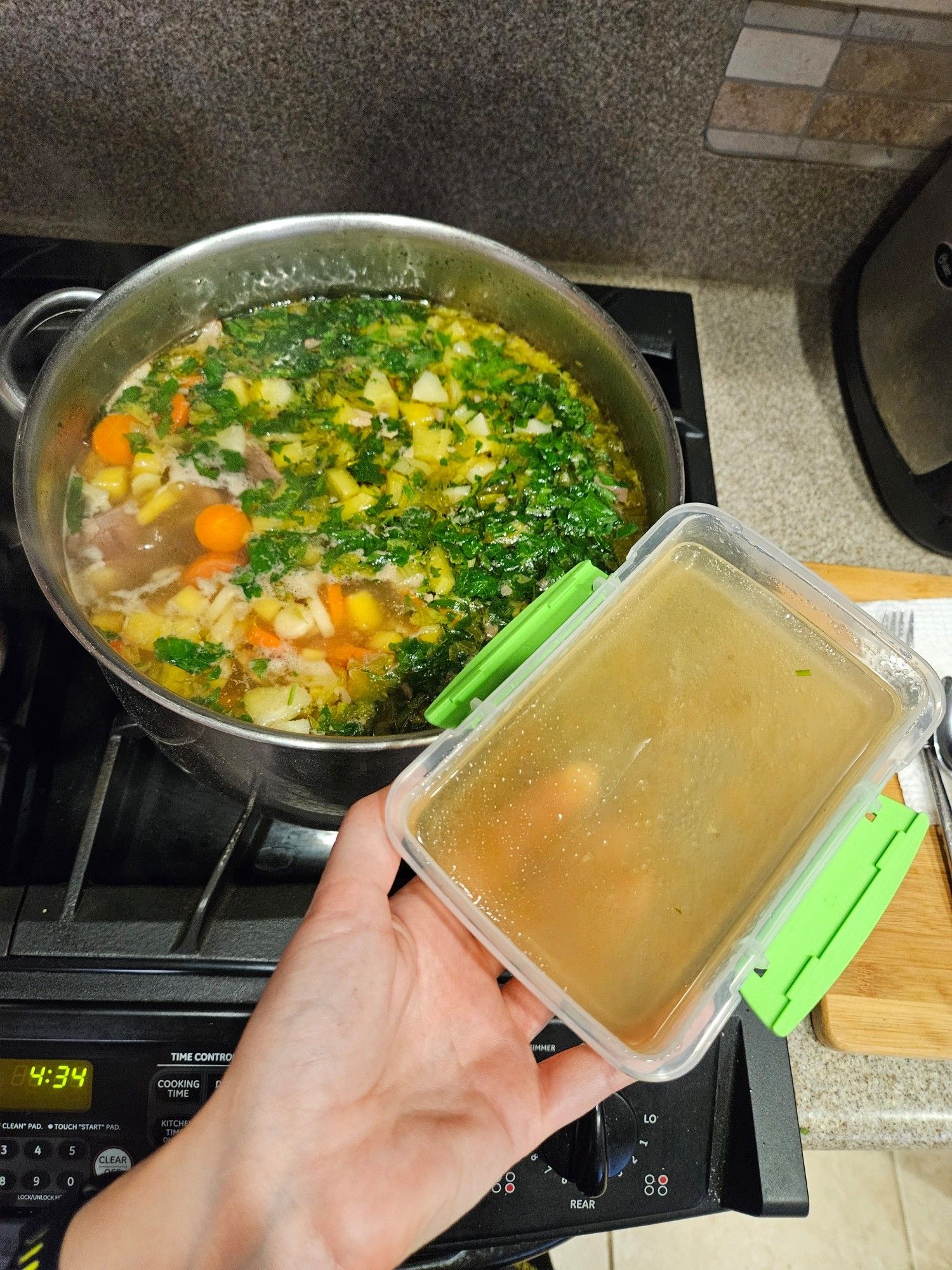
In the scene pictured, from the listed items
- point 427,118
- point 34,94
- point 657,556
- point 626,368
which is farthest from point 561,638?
point 34,94

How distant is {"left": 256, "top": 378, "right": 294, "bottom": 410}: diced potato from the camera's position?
1411 mm

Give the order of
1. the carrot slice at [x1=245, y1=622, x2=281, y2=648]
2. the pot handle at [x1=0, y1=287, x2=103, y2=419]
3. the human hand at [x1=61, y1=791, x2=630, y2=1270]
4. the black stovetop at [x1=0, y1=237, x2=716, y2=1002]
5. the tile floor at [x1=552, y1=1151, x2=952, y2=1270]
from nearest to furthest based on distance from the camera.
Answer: the human hand at [x1=61, y1=791, x2=630, y2=1270] < the black stovetop at [x1=0, y1=237, x2=716, y2=1002] < the pot handle at [x1=0, y1=287, x2=103, y2=419] < the carrot slice at [x1=245, y1=622, x2=281, y2=648] < the tile floor at [x1=552, y1=1151, x2=952, y2=1270]

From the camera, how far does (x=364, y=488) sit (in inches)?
52.5

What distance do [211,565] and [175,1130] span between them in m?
0.73

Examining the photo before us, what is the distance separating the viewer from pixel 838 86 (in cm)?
140

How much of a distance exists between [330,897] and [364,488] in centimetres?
72

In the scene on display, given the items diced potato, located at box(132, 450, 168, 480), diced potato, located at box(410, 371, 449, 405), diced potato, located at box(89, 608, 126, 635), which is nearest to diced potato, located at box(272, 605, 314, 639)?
diced potato, located at box(89, 608, 126, 635)

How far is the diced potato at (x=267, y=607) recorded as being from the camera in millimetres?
1227

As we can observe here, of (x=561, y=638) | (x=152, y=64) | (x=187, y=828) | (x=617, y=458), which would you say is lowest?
(x=187, y=828)

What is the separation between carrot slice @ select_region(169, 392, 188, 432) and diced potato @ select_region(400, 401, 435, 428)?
1.15 ft

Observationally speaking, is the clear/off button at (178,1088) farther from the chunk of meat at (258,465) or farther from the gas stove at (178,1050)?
the chunk of meat at (258,465)

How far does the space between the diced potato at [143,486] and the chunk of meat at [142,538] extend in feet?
0.08

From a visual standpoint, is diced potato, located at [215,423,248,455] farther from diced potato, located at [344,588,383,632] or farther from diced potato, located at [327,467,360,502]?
diced potato, located at [344,588,383,632]

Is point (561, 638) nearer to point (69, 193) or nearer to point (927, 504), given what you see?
point (927, 504)
